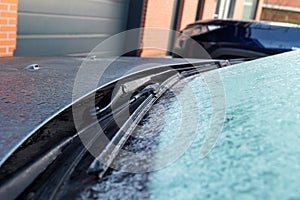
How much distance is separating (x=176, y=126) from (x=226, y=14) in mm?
13475

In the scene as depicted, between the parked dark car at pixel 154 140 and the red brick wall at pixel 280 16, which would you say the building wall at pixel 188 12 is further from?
the red brick wall at pixel 280 16

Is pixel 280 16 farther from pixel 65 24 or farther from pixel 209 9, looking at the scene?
pixel 65 24

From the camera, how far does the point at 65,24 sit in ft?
17.1

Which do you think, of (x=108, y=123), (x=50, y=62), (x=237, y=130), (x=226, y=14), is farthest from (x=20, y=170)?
(x=226, y=14)

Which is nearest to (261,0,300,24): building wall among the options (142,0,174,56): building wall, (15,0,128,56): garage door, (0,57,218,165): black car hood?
(142,0,174,56): building wall

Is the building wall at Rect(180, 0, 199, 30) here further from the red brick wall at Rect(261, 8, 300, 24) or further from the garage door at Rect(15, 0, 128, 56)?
the red brick wall at Rect(261, 8, 300, 24)

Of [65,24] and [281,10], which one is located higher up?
[281,10]

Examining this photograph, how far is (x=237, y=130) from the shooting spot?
114cm

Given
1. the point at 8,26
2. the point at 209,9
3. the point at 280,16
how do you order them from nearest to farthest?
the point at 8,26 → the point at 209,9 → the point at 280,16

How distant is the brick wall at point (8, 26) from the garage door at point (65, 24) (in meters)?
0.34

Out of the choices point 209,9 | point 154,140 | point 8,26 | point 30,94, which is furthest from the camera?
point 209,9

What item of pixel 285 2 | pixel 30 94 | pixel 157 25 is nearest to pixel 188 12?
pixel 157 25

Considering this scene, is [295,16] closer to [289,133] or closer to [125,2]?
[125,2]

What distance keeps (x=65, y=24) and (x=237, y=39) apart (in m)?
2.61
